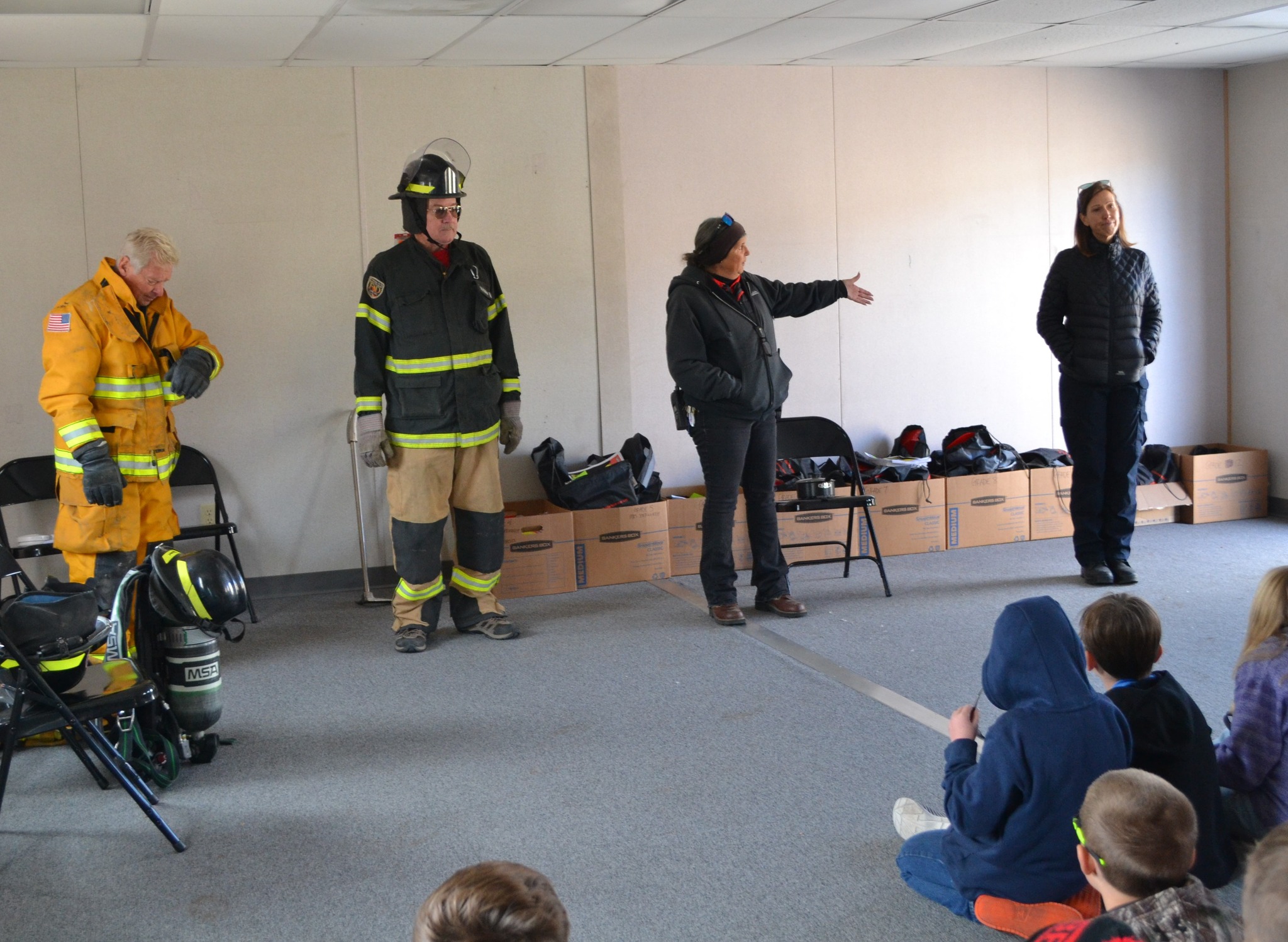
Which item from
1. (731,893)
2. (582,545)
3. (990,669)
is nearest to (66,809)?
(731,893)

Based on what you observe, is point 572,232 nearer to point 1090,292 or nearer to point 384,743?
point 1090,292

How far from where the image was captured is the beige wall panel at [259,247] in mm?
5020

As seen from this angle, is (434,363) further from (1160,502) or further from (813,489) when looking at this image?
(1160,502)

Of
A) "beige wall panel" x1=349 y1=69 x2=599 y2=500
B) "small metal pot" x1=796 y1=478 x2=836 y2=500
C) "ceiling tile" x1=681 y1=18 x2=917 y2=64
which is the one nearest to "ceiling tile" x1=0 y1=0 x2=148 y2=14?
"beige wall panel" x1=349 y1=69 x2=599 y2=500

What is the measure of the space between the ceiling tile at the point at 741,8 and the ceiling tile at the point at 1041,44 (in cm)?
140

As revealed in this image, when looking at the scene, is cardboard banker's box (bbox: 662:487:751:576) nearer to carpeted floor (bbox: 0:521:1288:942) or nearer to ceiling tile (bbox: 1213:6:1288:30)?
carpeted floor (bbox: 0:521:1288:942)

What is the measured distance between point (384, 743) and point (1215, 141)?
591 centimetres

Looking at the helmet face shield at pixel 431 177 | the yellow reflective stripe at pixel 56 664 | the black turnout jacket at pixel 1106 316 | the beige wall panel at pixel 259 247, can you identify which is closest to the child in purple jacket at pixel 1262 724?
the yellow reflective stripe at pixel 56 664

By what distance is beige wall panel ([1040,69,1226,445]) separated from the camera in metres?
6.49

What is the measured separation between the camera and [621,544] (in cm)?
543

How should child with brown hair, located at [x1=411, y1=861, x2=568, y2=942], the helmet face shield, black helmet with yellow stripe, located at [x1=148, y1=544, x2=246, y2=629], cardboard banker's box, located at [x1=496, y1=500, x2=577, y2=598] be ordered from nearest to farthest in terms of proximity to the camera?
1. child with brown hair, located at [x1=411, y1=861, x2=568, y2=942]
2. black helmet with yellow stripe, located at [x1=148, y1=544, x2=246, y2=629]
3. the helmet face shield
4. cardboard banker's box, located at [x1=496, y1=500, x2=577, y2=598]

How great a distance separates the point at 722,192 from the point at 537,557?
2.09 m

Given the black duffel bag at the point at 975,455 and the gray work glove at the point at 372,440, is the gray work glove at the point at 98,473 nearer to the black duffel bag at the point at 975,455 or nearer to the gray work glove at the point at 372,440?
the gray work glove at the point at 372,440

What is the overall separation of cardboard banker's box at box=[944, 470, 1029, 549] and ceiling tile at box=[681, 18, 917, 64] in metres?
2.20
